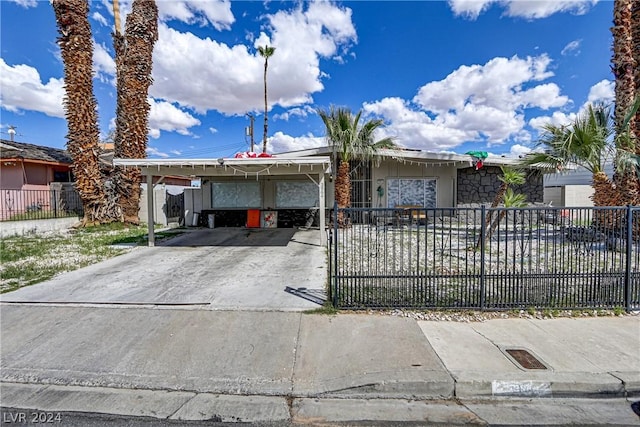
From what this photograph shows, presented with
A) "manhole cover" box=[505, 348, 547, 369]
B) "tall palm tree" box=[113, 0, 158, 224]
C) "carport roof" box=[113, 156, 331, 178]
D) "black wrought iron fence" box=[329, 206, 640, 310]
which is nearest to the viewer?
"manhole cover" box=[505, 348, 547, 369]

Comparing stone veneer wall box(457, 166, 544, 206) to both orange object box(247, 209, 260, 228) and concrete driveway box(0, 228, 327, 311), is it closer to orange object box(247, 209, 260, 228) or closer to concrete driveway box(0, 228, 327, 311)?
concrete driveway box(0, 228, 327, 311)

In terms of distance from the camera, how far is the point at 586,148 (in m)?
7.77

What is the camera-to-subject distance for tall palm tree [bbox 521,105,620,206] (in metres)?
7.67

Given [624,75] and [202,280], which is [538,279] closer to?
[202,280]

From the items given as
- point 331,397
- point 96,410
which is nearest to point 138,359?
point 96,410

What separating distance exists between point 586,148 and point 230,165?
31.1 ft

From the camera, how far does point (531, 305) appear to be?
15.0ft

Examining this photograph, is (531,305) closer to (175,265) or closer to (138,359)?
(138,359)

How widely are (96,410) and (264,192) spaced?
11773 millimetres

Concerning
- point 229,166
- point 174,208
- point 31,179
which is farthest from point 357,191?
point 31,179

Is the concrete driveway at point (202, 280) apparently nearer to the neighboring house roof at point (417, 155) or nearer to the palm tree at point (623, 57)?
the neighboring house roof at point (417, 155)

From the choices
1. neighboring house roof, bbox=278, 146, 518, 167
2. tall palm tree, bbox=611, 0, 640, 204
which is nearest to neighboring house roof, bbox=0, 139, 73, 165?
neighboring house roof, bbox=278, 146, 518, 167

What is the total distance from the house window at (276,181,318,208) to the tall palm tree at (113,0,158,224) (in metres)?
6.45

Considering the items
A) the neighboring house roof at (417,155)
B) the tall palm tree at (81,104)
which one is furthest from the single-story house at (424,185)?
the tall palm tree at (81,104)
